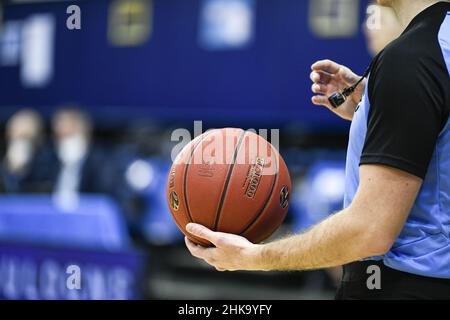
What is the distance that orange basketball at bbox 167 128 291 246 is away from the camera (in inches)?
94.7

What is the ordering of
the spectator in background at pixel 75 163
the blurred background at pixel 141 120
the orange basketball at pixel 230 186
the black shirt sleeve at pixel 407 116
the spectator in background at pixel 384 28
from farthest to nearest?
the spectator in background at pixel 75 163
the blurred background at pixel 141 120
the spectator in background at pixel 384 28
the orange basketball at pixel 230 186
the black shirt sleeve at pixel 407 116

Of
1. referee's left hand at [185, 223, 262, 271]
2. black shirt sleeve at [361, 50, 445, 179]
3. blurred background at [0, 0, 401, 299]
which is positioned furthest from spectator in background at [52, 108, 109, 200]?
black shirt sleeve at [361, 50, 445, 179]

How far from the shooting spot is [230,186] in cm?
243

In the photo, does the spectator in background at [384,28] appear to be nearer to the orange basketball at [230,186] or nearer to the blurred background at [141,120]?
the orange basketball at [230,186]

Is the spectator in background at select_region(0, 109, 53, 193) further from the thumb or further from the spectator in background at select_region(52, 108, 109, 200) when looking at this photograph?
the thumb

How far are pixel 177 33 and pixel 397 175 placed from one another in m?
7.66

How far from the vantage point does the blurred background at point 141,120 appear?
6.53 m

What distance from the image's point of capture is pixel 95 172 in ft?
25.8

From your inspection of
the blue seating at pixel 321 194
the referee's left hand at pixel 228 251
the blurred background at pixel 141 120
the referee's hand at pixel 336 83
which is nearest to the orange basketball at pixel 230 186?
the referee's left hand at pixel 228 251

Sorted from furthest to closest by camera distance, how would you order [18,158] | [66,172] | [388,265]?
[18,158]
[66,172]
[388,265]

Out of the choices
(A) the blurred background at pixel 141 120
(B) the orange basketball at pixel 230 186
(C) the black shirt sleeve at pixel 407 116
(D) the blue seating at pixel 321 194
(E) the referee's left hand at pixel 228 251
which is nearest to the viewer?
(C) the black shirt sleeve at pixel 407 116

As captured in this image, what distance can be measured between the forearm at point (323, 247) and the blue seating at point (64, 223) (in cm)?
441
